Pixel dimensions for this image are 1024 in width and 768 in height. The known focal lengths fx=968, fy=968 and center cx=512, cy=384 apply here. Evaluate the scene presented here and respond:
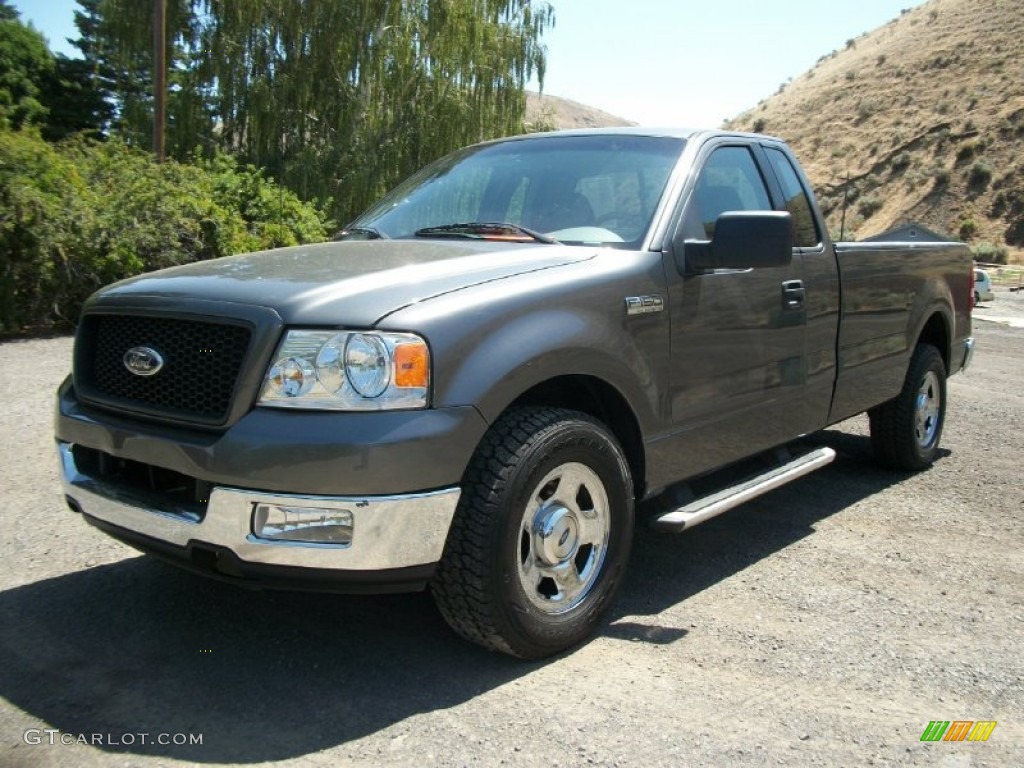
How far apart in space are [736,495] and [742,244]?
1.11m

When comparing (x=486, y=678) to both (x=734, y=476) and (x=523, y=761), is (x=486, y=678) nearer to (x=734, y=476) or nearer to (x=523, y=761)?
(x=523, y=761)

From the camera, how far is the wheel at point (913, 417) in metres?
6.18

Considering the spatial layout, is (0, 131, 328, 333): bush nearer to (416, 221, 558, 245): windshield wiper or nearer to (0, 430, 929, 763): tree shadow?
(0, 430, 929, 763): tree shadow

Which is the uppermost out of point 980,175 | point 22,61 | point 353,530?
point 22,61

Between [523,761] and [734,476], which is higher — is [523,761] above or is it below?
below

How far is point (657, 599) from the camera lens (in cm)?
414

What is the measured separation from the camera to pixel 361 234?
4.63 metres

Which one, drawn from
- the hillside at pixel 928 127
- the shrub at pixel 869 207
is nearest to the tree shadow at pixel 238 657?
the hillside at pixel 928 127

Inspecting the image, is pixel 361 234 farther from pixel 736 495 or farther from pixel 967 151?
pixel 967 151

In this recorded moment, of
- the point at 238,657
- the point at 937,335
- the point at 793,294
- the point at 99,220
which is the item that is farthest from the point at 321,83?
the point at 238,657

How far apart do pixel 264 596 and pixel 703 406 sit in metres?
2.01

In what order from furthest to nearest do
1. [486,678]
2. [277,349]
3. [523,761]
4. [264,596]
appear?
[264,596] < [486,678] < [277,349] < [523,761]

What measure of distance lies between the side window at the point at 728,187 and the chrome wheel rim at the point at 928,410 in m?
2.21

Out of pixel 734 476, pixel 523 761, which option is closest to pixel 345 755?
pixel 523 761
